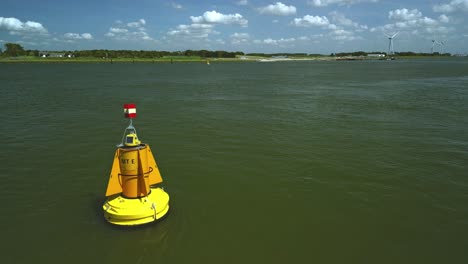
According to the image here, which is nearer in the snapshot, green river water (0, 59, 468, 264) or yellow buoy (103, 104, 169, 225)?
green river water (0, 59, 468, 264)

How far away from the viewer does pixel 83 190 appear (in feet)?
37.3

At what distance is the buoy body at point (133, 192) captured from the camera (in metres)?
8.63

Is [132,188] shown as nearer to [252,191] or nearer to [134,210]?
[134,210]

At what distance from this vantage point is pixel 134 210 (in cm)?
860

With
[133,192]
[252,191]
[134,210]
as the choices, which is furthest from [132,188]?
[252,191]

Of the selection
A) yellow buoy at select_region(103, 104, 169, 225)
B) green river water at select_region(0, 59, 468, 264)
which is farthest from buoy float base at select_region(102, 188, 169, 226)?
green river water at select_region(0, 59, 468, 264)

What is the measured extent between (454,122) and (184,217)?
2286 cm

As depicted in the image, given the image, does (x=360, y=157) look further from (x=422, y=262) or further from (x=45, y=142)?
(x=45, y=142)

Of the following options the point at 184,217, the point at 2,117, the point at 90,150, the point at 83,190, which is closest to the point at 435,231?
the point at 184,217

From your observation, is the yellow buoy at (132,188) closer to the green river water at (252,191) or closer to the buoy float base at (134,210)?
the buoy float base at (134,210)

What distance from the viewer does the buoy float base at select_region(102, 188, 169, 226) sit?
8.57 m

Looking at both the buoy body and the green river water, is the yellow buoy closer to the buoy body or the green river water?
the buoy body

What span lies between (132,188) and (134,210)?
0.69m

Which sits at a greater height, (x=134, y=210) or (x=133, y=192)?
(x=133, y=192)
